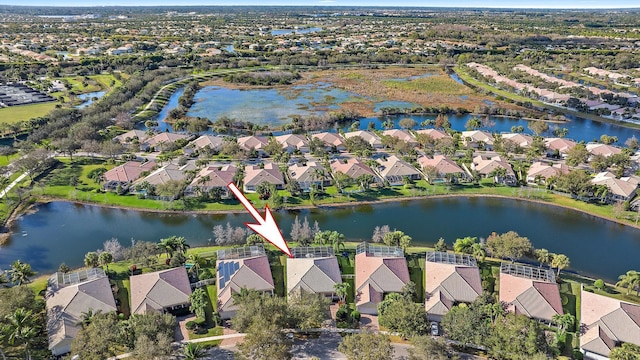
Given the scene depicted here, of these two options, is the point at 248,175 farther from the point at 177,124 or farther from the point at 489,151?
the point at 489,151

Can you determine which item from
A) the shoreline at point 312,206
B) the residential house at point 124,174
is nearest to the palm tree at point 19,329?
the shoreline at point 312,206

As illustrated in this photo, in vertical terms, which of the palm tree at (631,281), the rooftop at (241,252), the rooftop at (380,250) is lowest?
the palm tree at (631,281)

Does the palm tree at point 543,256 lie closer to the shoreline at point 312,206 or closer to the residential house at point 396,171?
the shoreline at point 312,206

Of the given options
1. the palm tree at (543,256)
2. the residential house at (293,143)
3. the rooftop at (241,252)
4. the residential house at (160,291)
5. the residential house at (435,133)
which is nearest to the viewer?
the residential house at (160,291)

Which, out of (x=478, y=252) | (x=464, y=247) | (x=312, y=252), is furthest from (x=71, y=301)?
(x=478, y=252)

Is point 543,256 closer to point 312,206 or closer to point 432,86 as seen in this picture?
point 312,206

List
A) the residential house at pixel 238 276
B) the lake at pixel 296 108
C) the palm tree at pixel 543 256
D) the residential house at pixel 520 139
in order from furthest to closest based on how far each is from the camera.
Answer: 1. the lake at pixel 296 108
2. the residential house at pixel 520 139
3. the palm tree at pixel 543 256
4. the residential house at pixel 238 276

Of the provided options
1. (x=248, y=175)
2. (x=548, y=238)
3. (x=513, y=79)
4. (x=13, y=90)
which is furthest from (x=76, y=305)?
(x=513, y=79)

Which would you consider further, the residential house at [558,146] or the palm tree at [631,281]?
the residential house at [558,146]
